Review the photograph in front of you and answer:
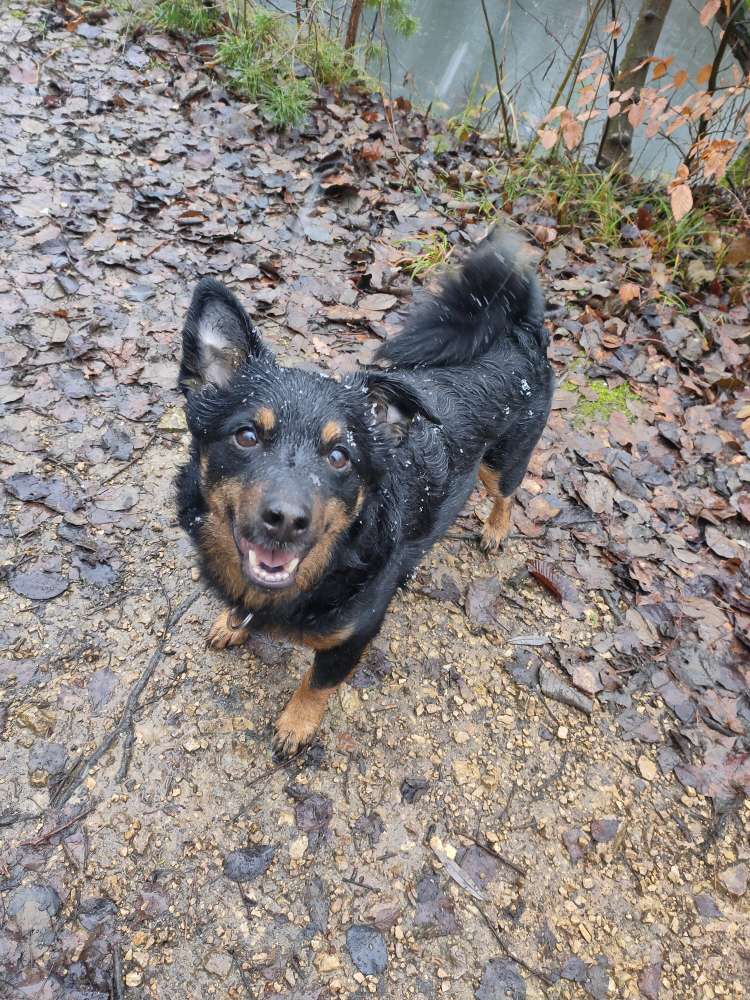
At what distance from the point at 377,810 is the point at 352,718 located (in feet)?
1.47

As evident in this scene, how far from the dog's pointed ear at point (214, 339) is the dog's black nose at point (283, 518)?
756mm

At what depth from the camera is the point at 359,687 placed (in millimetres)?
3232

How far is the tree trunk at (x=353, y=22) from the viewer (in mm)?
7448

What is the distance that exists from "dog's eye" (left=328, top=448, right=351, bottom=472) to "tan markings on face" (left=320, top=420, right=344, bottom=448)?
0.04 metres

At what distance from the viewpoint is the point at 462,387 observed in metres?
3.16

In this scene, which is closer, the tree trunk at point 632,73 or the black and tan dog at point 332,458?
the black and tan dog at point 332,458

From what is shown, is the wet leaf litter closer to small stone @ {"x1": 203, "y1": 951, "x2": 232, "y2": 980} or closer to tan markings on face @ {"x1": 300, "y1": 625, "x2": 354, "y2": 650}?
small stone @ {"x1": 203, "y1": 951, "x2": 232, "y2": 980}

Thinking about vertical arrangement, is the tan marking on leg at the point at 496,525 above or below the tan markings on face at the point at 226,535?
below

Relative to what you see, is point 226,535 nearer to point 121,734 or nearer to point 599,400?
point 121,734

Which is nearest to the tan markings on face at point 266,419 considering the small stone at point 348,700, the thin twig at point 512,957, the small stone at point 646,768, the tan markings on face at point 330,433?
the tan markings on face at point 330,433

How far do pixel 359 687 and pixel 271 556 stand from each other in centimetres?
134

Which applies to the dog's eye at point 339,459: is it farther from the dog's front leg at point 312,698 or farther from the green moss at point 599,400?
the green moss at point 599,400

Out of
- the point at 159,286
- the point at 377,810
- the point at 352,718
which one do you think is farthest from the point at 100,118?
the point at 377,810

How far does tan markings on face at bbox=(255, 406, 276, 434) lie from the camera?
7.50 ft
